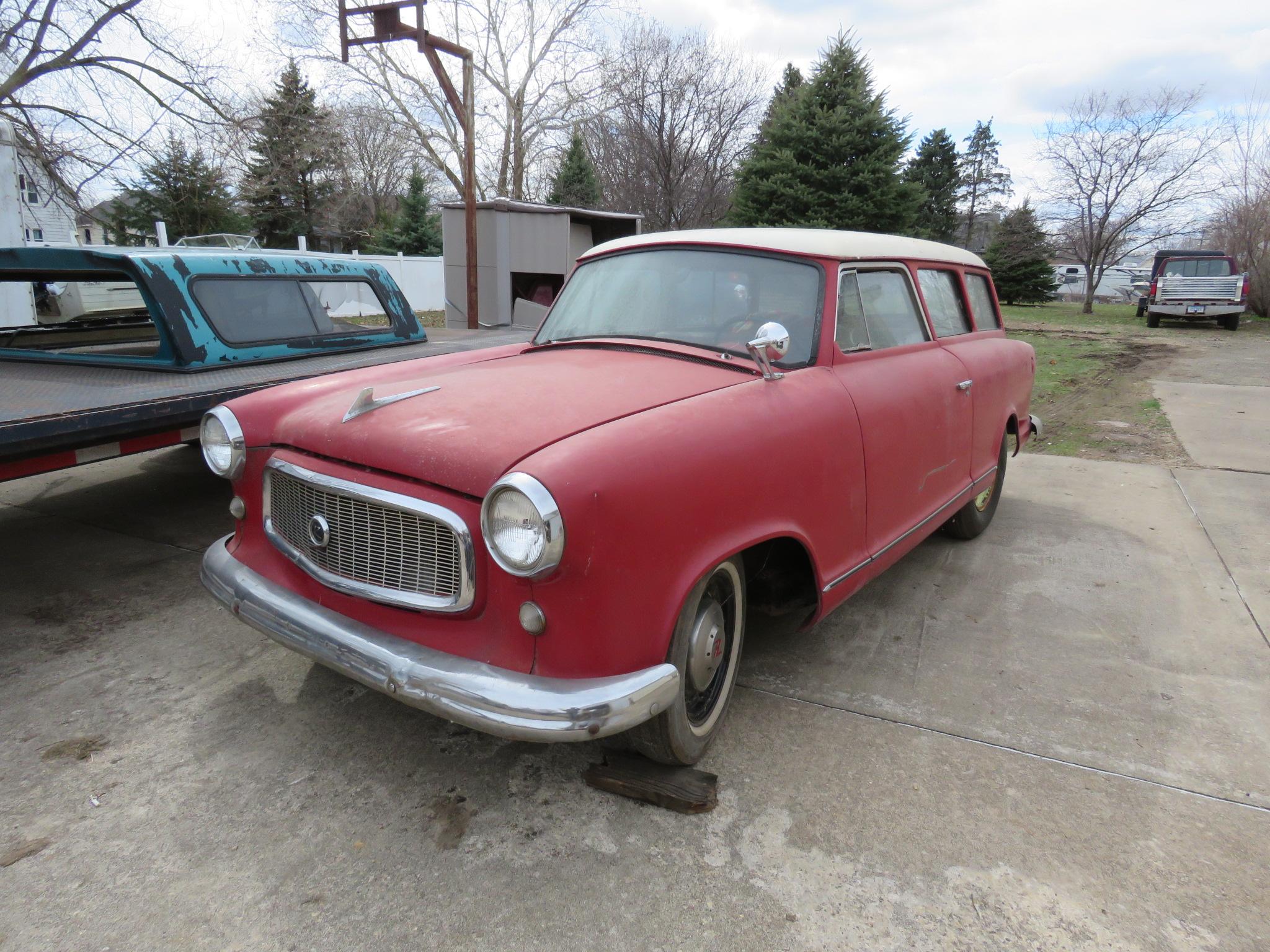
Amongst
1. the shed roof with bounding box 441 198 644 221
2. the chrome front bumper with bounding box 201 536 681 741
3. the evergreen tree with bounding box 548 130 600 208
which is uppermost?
the evergreen tree with bounding box 548 130 600 208

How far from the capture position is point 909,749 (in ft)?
8.64

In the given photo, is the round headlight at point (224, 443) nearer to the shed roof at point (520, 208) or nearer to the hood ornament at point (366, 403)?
the hood ornament at point (366, 403)

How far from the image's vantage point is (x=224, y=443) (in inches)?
106

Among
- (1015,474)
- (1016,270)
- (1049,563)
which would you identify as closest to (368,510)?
(1049,563)

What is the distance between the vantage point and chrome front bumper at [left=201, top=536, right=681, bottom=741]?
1.91 metres

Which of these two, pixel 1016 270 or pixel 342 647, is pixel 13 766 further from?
pixel 1016 270

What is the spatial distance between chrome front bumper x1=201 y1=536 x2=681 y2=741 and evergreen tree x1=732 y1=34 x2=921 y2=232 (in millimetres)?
18217

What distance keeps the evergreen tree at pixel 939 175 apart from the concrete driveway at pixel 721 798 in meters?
37.1

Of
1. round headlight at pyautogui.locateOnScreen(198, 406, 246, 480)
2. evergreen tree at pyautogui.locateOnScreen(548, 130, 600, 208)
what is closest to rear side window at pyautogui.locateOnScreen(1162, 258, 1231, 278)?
evergreen tree at pyautogui.locateOnScreen(548, 130, 600, 208)

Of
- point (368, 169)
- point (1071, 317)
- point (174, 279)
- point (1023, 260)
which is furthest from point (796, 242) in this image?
point (368, 169)

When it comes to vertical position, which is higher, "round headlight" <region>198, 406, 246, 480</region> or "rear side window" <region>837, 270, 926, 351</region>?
"rear side window" <region>837, 270, 926, 351</region>

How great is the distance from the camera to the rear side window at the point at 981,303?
4504 mm

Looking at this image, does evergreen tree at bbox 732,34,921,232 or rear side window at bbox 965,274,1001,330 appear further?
evergreen tree at bbox 732,34,921,232

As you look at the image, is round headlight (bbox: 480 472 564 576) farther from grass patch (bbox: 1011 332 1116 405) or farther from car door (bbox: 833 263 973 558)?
grass patch (bbox: 1011 332 1116 405)
